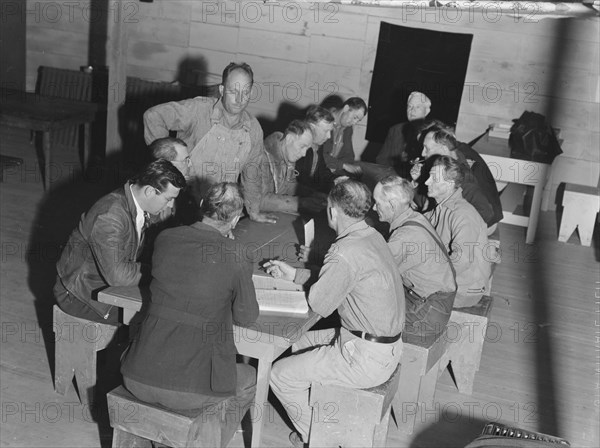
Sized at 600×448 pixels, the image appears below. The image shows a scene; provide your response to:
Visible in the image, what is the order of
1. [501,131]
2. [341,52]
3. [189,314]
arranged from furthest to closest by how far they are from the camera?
1. [341,52]
2. [501,131]
3. [189,314]

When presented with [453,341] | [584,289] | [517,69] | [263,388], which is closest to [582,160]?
[517,69]

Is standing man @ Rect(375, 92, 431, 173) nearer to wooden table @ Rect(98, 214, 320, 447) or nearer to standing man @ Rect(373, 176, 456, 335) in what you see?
standing man @ Rect(373, 176, 456, 335)

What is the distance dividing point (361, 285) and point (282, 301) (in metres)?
0.46

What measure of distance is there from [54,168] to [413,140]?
450 centimetres

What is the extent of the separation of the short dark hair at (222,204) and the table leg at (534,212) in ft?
18.3

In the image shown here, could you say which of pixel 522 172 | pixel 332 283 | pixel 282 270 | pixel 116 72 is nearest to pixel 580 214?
pixel 522 172

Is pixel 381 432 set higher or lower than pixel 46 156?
lower

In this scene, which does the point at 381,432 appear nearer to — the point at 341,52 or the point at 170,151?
the point at 170,151

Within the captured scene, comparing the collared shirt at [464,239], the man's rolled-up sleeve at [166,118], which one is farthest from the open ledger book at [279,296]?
the man's rolled-up sleeve at [166,118]

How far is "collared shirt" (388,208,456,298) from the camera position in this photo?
464 cm

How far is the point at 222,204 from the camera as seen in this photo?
12.6 ft

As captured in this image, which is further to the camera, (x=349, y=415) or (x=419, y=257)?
(x=419, y=257)

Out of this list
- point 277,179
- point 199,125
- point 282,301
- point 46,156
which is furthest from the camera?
point 46,156

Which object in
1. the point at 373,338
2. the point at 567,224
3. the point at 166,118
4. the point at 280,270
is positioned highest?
the point at 166,118
